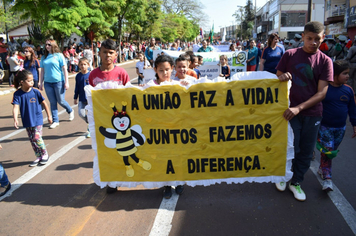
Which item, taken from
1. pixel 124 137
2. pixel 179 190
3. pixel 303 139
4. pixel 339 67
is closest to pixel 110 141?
pixel 124 137

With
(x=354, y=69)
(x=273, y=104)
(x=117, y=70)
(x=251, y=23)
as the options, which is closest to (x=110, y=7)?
(x=354, y=69)

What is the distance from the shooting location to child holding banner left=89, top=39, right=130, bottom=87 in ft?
12.7

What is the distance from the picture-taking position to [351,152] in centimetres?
495

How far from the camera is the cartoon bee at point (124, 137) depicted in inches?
135

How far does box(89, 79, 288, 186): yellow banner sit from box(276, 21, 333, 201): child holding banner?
156mm

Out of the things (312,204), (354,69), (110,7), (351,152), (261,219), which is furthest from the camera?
(110,7)

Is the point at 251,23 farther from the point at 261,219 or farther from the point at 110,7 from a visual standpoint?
the point at 261,219

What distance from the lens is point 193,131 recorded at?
134 inches

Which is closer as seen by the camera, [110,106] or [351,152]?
[110,106]

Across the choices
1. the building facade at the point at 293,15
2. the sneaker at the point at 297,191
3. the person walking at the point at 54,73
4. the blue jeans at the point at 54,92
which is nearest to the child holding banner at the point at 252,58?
the person walking at the point at 54,73

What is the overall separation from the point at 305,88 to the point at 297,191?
130cm

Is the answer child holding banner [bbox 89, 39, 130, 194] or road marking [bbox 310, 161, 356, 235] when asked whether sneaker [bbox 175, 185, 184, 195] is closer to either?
child holding banner [bbox 89, 39, 130, 194]

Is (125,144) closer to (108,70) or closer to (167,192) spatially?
(167,192)

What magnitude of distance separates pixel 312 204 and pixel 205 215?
1.32 m
